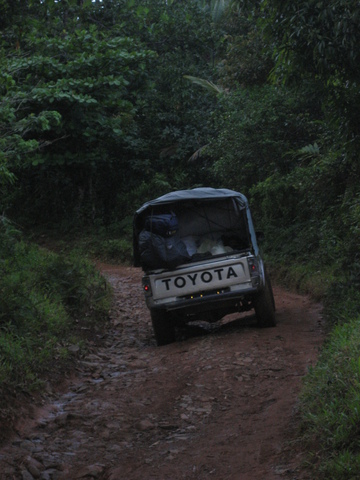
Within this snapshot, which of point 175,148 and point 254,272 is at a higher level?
point 175,148

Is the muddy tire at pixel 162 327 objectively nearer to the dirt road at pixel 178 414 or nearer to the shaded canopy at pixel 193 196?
the dirt road at pixel 178 414

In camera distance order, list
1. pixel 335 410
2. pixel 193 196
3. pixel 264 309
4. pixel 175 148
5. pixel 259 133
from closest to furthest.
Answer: pixel 335 410, pixel 264 309, pixel 193 196, pixel 259 133, pixel 175 148

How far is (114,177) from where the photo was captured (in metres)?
25.2

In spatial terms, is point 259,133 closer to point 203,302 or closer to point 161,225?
point 161,225

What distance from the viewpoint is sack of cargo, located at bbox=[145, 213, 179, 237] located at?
10086 millimetres

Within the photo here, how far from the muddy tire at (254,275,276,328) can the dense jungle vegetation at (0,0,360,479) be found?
2.88 feet

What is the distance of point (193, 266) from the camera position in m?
9.74

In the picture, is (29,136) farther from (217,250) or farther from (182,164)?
(217,250)

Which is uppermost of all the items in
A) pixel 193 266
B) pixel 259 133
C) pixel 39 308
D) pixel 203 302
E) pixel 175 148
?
pixel 175 148

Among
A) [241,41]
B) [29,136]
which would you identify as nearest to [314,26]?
[241,41]

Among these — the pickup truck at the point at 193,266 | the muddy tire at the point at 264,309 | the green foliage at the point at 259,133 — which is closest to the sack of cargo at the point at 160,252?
the pickup truck at the point at 193,266

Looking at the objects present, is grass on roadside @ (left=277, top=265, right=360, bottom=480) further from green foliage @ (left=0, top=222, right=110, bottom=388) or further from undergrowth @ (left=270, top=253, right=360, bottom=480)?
green foliage @ (left=0, top=222, right=110, bottom=388)

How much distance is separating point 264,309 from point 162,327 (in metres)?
1.58

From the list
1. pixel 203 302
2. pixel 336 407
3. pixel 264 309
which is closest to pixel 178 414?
pixel 336 407
